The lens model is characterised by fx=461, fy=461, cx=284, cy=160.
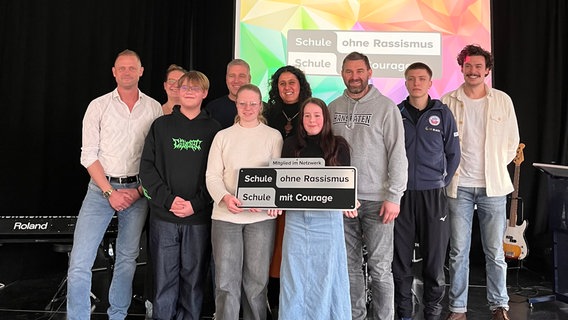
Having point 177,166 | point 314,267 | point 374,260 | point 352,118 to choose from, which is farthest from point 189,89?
point 374,260

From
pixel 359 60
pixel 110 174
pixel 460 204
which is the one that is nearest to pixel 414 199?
pixel 460 204

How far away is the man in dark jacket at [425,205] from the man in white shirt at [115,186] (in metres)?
1.64

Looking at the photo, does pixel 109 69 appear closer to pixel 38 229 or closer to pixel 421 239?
pixel 38 229

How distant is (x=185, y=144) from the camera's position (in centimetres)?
263

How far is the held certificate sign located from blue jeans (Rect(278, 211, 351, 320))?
0.13 m

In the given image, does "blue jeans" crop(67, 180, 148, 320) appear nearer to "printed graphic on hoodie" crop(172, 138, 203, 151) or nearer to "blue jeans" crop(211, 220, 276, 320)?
"printed graphic on hoodie" crop(172, 138, 203, 151)

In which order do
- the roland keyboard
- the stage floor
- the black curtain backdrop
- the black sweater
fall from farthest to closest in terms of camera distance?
1. the black curtain backdrop
2. the roland keyboard
3. the stage floor
4. the black sweater

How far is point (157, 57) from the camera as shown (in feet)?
15.8

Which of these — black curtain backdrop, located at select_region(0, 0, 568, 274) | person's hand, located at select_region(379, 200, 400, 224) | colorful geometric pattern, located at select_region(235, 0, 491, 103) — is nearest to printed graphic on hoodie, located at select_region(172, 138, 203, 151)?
person's hand, located at select_region(379, 200, 400, 224)

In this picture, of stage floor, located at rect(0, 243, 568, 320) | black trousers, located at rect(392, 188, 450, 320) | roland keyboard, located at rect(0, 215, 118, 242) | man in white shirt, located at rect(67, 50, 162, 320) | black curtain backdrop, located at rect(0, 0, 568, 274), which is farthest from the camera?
black curtain backdrop, located at rect(0, 0, 568, 274)

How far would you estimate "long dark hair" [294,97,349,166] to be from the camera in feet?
8.21

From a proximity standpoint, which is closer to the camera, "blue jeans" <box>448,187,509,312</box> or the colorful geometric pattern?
"blue jeans" <box>448,187,509,312</box>

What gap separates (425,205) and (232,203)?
122 centimetres

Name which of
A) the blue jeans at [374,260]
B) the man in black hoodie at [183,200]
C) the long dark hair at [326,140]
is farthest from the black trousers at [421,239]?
the man in black hoodie at [183,200]
